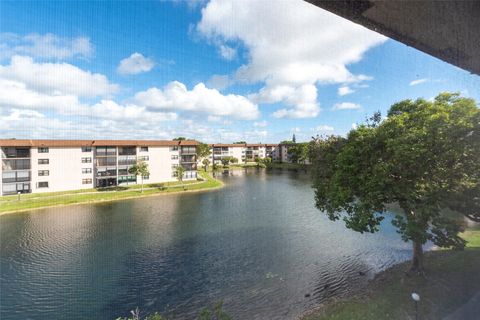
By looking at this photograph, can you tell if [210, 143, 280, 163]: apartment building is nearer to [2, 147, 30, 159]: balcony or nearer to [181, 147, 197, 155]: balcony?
[181, 147, 197, 155]: balcony

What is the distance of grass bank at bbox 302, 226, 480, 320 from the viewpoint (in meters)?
10.3

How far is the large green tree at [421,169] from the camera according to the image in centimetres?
985

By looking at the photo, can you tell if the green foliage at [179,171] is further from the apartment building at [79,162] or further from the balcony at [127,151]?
the balcony at [127,151]

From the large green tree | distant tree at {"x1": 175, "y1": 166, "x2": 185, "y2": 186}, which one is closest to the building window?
distant tree at {"x1": 175, "y1": 166, "x2": 185, "y2": 186}

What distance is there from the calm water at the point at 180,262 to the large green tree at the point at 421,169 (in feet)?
18.5

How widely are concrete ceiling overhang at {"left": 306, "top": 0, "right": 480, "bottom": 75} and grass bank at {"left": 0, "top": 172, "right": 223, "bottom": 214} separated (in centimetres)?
4131

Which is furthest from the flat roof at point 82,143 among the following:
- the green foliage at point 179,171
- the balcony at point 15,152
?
the green foliage at point 179,171

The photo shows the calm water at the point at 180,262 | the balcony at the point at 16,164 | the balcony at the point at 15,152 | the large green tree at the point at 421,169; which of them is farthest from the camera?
the balcony at the point at 16,164

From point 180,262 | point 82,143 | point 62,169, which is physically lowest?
point 180,262

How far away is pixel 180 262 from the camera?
17.6 meters

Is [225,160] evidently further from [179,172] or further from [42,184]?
[42,184]

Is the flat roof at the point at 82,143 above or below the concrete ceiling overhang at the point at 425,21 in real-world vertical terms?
above

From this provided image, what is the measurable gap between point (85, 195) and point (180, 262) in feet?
95.8

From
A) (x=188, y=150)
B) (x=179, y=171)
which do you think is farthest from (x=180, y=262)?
(x=188, y=150)
